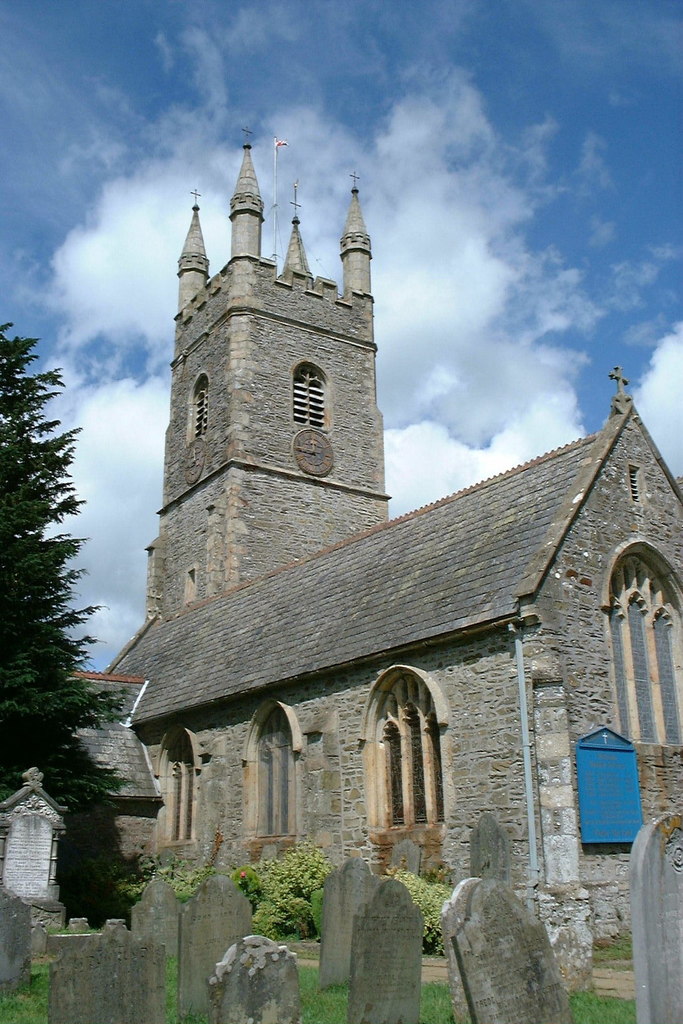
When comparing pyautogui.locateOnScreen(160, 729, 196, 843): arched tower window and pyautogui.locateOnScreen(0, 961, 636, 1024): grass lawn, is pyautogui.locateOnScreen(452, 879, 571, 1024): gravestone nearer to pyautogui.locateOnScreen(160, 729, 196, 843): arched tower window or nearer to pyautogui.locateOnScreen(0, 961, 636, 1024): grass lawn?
pyautogui.locateOnScreen(0, 961, 636, 1024): grass lawn

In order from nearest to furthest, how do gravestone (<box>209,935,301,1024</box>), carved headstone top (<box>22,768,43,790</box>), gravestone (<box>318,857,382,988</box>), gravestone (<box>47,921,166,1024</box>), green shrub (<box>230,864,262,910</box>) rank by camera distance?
gravestone (<box>209,935,301,1024</box>) → gravestone (<box>47,921,166,1024</box>) → gravestone (<box>318,857,382,988</box>) → green shrub (<box>230,864,262,910</box>) → carved headstone top (<box>22,768,43,790</box>)

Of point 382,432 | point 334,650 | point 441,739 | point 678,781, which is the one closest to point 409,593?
point 334,650

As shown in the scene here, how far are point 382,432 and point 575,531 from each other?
19417mm

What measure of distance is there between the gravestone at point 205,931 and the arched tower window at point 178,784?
11.0m

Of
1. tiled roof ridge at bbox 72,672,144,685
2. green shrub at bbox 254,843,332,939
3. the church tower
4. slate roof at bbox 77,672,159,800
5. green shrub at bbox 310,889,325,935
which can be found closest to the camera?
green shrub at bbox 310,889,325,935

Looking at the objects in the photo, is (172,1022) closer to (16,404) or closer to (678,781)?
(678,781)

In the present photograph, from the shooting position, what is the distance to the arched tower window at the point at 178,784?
20375 millimetres

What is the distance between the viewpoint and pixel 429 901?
40.7 feet

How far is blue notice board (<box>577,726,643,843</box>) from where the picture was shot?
12.6 m

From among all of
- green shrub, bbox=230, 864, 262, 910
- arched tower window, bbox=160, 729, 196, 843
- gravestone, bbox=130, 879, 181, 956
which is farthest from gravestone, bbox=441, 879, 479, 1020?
arched tower window, bbox=160, 729, 196, 843

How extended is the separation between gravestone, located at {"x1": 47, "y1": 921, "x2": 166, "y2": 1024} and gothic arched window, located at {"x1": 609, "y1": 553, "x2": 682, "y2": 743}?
336 inches

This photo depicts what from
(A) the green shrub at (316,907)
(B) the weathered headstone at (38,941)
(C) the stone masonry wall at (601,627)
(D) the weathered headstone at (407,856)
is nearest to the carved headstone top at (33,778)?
(B) the weathered headstone at (38,941)

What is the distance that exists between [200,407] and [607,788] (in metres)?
23.2

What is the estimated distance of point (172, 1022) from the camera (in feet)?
28.2
